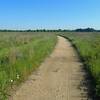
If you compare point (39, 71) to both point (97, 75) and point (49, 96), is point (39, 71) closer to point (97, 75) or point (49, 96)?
point (97, 75)

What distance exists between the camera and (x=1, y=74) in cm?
1144

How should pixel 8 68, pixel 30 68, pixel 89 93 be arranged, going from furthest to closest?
pixel 30 68 < pixel 8 68 < pixel 89 93

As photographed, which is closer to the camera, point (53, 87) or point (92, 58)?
point (53, 87)

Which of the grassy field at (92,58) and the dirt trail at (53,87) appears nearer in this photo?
the dirt trail at (53,87)

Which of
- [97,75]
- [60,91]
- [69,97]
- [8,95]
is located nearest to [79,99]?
[69,97]

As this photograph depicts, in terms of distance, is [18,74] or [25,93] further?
[18,74]

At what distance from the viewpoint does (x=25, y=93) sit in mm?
10133

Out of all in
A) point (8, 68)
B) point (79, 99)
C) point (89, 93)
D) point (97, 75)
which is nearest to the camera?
point (79, 99)

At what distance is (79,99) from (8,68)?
174 inches

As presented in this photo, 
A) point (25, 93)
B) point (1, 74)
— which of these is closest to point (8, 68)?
point (1, 74)

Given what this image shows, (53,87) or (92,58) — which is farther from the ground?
(92,58)

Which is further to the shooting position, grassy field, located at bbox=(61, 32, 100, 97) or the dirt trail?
grassy field, located at bbox=(61, 32, 100, 97)

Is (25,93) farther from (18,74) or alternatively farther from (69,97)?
(18,74)

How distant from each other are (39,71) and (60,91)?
4.57m
